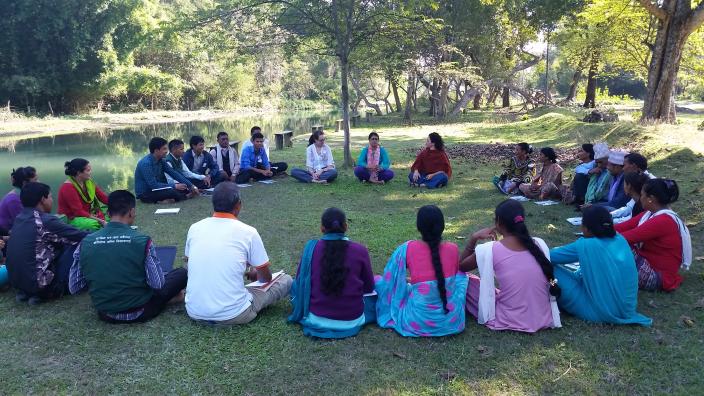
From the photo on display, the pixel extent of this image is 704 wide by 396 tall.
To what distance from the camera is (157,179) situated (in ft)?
29.0

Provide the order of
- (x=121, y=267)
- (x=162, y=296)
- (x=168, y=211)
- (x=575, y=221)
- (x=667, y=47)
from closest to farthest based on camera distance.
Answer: (x=121, y=267), (x=162, y=296), (x=575, y=221), (x=168, y=211), (x=667, y=47)

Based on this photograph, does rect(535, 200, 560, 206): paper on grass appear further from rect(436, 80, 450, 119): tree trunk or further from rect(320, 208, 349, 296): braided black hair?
rect(436, 80, 450, 119): tree trunk

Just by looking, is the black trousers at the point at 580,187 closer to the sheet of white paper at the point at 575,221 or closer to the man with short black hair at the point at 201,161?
the sheet of white paper at the point at 575,221

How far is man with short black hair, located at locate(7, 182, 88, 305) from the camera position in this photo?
4.32 m

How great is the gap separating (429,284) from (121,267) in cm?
238

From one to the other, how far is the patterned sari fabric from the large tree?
12.6 m

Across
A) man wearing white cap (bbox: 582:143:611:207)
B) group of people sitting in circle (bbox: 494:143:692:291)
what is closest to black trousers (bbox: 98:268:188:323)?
group of people sitting in circle (bbox: 494:143:692:291)

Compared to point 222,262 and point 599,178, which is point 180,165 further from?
point 599,178

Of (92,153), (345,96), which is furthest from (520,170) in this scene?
(92,153)

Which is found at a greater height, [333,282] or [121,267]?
[121,267]

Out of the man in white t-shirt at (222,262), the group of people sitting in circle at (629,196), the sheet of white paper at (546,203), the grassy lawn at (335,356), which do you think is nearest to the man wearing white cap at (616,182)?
the group of people sitting in circle at (629,196)

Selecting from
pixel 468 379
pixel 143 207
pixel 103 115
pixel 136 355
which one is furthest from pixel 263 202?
pixel 103 115

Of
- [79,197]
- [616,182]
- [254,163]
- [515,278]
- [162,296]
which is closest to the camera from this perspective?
[515,278]

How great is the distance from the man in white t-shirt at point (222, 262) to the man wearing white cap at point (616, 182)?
4671mm
